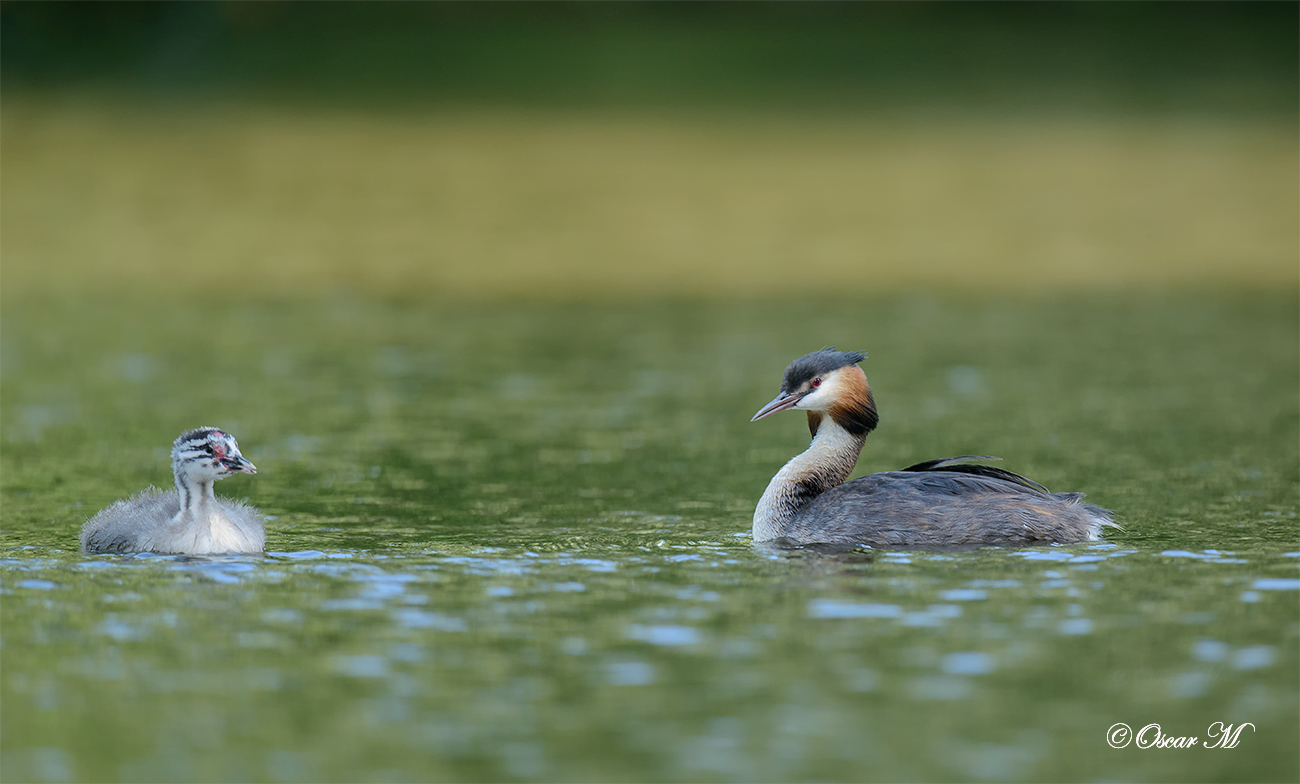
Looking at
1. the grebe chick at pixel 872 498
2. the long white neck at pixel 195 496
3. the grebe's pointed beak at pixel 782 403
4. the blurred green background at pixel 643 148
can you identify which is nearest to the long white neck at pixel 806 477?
the grebe chick at pixel 872 498

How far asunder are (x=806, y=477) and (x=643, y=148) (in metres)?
24.3

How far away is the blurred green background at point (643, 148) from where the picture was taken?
2634 cm

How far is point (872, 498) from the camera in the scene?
11.0 m

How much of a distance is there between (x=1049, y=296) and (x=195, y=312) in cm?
983

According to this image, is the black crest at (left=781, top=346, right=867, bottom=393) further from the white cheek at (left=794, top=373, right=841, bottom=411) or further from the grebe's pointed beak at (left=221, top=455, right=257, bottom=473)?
the grebe's pointed beak at (left=221, top=455, right=257, bottom=473)

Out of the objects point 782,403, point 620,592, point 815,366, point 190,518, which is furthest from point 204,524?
point 815,366

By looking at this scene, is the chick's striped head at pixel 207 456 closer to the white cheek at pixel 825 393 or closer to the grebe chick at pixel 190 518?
the grebe chick at pixel 190 518

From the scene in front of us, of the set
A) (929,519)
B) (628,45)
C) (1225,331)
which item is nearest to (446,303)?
(1225,331)

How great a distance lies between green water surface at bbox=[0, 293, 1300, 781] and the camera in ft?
23.9

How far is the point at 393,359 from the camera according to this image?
61.9ft

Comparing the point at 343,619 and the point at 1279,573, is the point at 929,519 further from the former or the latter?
the point at 343,619

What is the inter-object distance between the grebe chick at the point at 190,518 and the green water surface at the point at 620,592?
0.24 metres
